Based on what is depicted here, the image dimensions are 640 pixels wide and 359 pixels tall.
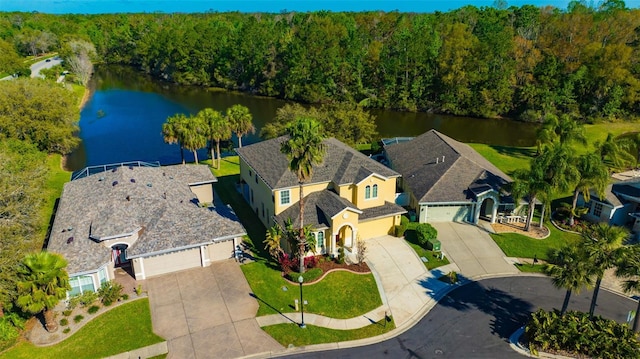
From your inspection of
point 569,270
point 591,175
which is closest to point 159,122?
point 591,175

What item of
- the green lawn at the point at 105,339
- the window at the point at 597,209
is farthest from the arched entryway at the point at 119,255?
the window at the point at 597,209

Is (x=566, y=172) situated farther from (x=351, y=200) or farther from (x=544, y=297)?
(x=351, y=200)

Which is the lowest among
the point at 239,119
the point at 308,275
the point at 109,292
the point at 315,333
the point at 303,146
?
the point at 315,333

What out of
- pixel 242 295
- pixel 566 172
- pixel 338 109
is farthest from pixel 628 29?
pixel 242 295

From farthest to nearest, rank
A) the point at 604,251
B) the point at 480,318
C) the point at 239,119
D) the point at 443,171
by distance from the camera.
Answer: the point at 239,119 < the point at 443,171 < the point at 480,318 < the point at 604,251

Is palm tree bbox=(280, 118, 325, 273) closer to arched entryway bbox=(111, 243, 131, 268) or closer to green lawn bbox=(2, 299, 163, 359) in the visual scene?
green lawn bbox=(2, 299, 163, 359)

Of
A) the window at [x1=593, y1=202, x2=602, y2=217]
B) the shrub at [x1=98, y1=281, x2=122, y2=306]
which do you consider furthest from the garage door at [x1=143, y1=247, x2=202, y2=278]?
the window at [x1=593, y1=202, x2=602, y2=217]

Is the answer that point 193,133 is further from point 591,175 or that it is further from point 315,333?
point 591,175
